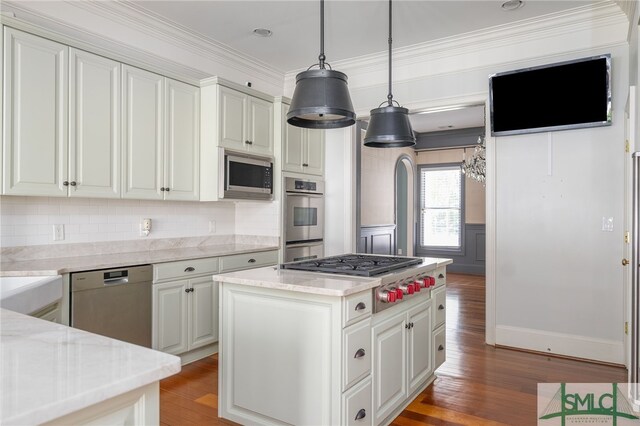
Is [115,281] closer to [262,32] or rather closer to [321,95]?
[321,95]

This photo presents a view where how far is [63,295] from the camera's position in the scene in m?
2.64

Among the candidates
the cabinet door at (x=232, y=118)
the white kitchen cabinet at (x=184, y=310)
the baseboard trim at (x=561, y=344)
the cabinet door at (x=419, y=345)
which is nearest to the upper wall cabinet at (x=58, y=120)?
the white kitchen cabinet at (x=184, y=310)

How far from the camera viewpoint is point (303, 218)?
472 cm

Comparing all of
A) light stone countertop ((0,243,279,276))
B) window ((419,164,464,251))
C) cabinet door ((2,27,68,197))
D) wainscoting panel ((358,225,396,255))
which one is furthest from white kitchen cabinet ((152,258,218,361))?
window ((419,164,464,251))

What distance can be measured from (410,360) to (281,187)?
7.60 ft

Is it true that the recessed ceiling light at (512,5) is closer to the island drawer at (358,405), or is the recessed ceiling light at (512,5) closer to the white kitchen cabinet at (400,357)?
the white kitchen cabinet at (400,357)

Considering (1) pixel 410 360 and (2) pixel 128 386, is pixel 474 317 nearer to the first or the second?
(1) pixel 410 360

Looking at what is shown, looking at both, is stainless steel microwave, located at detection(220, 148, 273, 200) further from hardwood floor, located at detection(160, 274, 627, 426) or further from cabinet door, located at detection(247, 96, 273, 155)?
hardwood floor, located at detection(160, 274, 627, 426)

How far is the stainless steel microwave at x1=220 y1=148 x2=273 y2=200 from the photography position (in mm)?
3955

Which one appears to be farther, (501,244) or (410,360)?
(501,244)

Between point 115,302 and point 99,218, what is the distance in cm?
86

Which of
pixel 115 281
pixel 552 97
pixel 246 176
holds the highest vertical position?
pixel 552 97

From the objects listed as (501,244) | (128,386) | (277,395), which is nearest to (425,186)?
(501,244)

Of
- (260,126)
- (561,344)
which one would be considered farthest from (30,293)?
(561,344)
